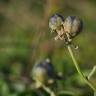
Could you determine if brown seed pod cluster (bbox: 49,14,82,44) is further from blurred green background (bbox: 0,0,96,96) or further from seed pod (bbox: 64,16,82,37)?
blurred green background (bbox: 0,0,96,96)

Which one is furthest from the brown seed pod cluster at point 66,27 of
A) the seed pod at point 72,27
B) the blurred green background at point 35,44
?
the blurred green background at point 35,44

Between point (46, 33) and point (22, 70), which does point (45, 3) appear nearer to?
point (46, 33)

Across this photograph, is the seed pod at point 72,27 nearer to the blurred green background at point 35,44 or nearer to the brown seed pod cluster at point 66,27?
the brown seed pod cluster at point 66,27

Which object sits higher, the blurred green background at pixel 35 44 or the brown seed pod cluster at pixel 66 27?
the brown seed pod cluster at pixel 66 27

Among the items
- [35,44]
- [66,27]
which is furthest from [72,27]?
[35,44]

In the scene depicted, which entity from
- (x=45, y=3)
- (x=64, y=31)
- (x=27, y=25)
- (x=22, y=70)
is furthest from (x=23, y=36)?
(x=64, y=31)

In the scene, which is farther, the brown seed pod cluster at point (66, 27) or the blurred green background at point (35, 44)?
the blurred green background at point (35, 44)

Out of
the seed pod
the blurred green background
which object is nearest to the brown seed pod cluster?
the seed pod
